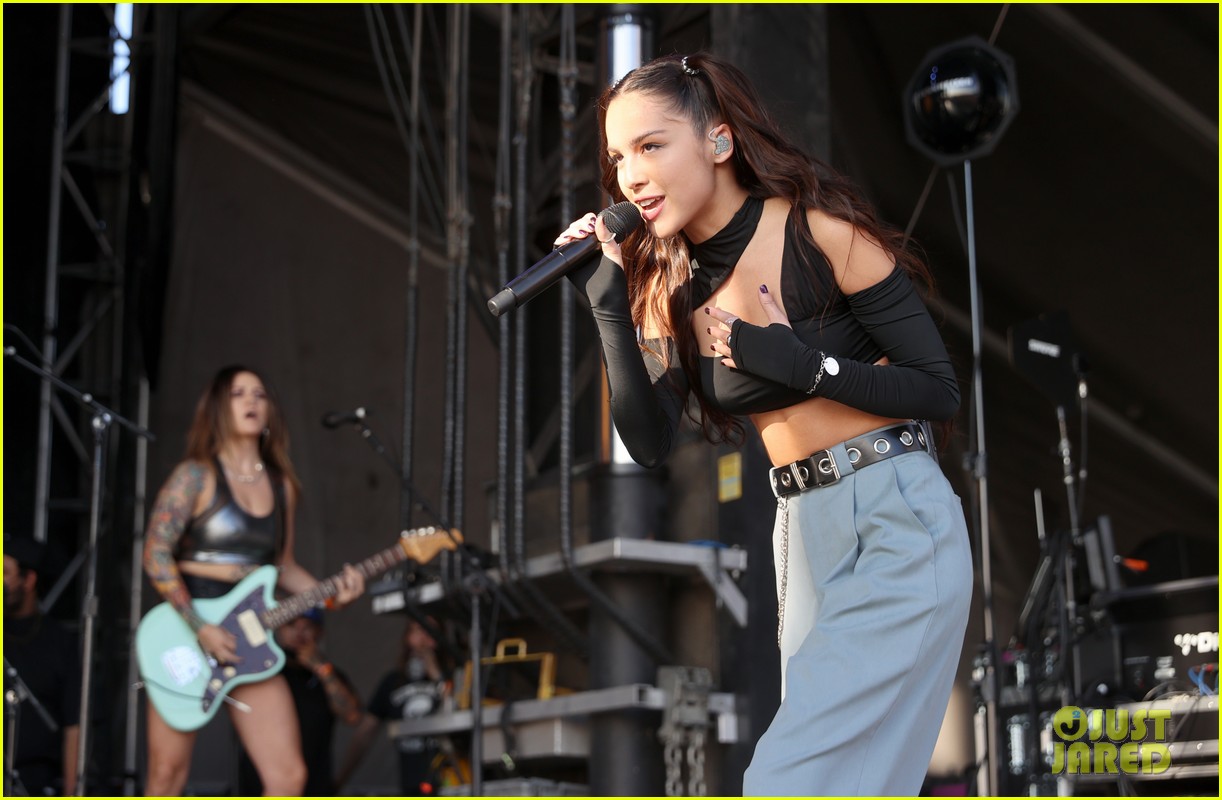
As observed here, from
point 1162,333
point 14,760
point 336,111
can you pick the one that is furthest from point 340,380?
point 1162,333

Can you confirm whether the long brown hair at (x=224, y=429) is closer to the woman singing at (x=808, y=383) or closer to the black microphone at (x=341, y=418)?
the black microphone at (x=341, y=418)

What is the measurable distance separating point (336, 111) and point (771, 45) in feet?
12.3

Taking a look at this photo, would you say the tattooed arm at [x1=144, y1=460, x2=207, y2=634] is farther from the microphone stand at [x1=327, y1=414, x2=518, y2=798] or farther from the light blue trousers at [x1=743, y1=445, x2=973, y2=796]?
the light blue trousers at [x1=743, y1=445, x2=973, y2=796]

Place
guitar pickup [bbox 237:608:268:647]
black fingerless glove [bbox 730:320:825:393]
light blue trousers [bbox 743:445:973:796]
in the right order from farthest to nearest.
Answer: guitar pickup [bbox 237:608:268:647], black fingerless glove [bbox 730:320:825:393], light blue trousers [bbox 743:445:973:796]

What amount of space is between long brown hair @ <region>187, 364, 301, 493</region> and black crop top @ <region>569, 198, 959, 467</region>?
3655 mm

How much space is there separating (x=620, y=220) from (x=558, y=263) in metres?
0.12

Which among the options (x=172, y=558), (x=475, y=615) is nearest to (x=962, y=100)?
(x=475, y=615)

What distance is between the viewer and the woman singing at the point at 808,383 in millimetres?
1970

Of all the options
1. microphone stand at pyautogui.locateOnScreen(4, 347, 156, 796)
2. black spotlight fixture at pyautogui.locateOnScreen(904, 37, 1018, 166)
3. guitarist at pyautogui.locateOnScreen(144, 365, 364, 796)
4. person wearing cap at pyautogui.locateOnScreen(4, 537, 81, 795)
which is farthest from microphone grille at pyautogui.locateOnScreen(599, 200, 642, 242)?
person wearing cap at pyautogui.locateOnScreen(4, 537, 81, 795)

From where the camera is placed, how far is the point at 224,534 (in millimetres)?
5426

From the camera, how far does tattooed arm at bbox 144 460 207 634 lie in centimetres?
528

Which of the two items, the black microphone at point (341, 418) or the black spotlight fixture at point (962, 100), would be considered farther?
the black microphone at point (341, 418)

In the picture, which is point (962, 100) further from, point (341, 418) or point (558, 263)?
point (558, 263)

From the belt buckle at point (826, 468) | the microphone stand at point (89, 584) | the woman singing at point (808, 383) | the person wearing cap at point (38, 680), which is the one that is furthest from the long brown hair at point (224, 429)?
the belt buckle at point (826, 468)
